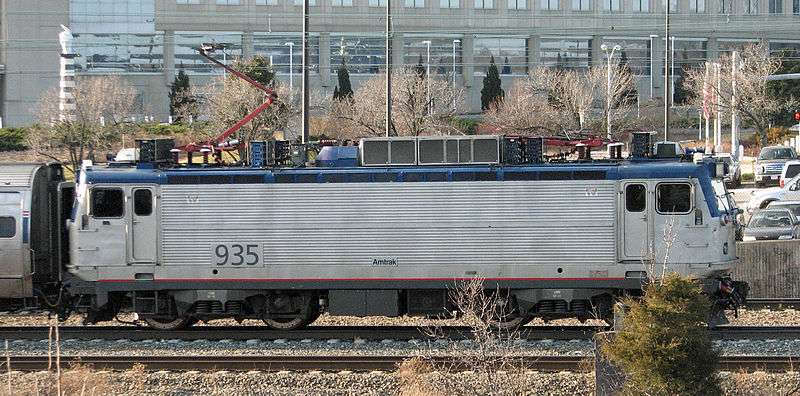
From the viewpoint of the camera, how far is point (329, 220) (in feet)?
68.0

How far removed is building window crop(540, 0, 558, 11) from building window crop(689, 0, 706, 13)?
11.2m

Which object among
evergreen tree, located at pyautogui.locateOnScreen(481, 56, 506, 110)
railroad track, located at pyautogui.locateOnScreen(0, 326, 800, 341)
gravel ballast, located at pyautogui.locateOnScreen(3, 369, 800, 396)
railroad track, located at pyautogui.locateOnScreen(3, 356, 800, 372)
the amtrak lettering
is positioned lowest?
gravel ballast, located at pyautogui.locateOnScreen(3, 369, 800, 396)

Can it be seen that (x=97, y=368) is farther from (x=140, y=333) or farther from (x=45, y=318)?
(x=45, y=318)

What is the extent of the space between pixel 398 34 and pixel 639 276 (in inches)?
2546

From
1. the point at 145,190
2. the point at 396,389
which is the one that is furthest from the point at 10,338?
the point at 396,389

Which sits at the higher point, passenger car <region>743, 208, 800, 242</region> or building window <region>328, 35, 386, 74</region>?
building window <region>328, 35, 386, 74</region>

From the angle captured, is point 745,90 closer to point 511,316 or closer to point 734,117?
point 734,117

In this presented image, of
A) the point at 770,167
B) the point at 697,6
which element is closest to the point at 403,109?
the point at 770,167

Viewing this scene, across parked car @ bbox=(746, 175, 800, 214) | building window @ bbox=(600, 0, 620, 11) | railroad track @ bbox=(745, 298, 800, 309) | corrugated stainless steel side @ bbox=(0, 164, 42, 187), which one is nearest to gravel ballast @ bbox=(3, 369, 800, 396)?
corrugated stainless steel side @ bbox=(0, 164, 42, 187)

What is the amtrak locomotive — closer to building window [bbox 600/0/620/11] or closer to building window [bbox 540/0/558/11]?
building window [bbox 540/0/558/11]

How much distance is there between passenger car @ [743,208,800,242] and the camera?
36750 mm

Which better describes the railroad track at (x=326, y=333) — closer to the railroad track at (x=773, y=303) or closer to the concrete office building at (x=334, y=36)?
the railroad track at (x=773, y=303)

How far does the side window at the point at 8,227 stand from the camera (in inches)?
835

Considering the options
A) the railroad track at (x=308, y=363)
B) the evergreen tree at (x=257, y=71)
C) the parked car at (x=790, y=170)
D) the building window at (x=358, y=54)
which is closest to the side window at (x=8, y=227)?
the railroad track at (x=308, y=363)
